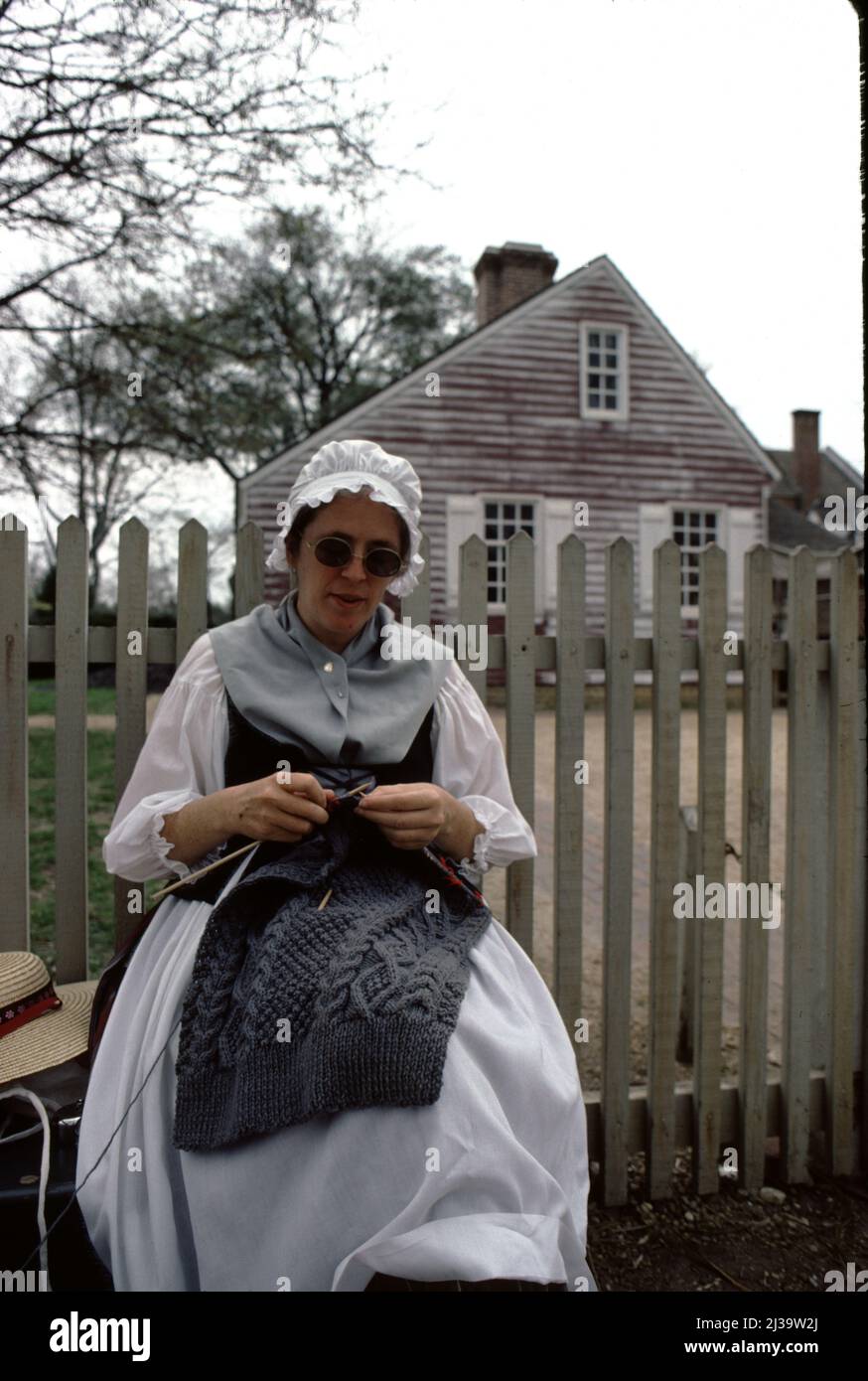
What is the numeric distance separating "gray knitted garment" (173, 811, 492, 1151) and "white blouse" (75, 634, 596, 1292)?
0.16 ft

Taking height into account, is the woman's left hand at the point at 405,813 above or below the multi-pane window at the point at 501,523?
below

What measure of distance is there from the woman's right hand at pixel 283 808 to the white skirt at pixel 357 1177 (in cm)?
28

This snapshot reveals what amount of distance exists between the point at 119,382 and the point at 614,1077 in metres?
5.67

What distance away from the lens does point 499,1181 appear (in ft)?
4.51

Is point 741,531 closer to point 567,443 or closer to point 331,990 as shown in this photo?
point 567,443

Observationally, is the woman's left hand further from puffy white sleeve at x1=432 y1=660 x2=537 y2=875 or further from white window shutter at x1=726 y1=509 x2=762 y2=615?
white window shutter at x1=726 y1=509 x2=762 y2=615

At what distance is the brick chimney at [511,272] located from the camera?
16.9 meters

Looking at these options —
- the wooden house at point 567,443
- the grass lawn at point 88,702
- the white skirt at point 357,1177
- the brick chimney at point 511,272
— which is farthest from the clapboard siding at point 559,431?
the white skirt at point 357,1177

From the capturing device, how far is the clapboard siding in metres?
14.4

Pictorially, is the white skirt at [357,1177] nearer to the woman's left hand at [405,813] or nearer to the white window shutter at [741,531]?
the woman's left hand at [405,813]

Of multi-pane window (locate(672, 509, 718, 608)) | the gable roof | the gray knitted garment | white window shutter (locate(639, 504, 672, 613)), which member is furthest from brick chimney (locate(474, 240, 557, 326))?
the gray knitted garment

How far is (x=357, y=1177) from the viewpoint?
4.51 ft

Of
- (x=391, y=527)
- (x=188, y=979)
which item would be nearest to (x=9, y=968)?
(x=188, y=979)

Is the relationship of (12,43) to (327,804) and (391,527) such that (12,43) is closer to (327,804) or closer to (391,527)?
(391,527)
